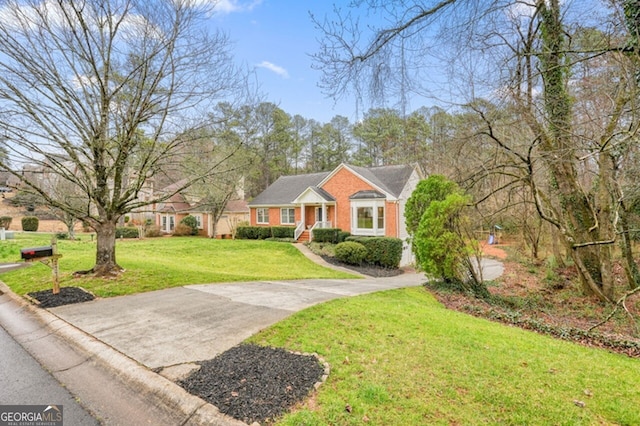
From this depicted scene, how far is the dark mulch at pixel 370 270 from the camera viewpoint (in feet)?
51.6

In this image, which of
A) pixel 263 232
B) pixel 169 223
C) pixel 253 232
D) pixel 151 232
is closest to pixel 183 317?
pixel 263 232

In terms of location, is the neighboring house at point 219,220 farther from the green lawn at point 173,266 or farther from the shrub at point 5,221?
the shrub at point 5,221

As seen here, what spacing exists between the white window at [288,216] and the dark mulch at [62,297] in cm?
1780

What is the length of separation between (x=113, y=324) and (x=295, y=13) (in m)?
5.32

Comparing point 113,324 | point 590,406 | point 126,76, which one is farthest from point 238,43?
point 590,406

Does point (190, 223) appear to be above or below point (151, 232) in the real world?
above

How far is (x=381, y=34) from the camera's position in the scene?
3.74 metres

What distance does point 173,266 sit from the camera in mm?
12234

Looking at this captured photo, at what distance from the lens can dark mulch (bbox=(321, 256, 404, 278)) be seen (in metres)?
15.7

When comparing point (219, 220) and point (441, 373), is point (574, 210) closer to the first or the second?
point (441, 373)

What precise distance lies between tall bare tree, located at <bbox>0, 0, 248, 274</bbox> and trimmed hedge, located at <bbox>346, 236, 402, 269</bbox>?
10.9m

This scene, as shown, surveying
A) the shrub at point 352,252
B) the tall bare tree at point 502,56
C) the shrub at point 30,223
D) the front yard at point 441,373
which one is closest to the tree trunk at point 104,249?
the front yard at point 441,373

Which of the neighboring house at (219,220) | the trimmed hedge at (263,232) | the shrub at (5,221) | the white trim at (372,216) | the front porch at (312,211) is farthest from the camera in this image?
the neighboring house at (219,220)

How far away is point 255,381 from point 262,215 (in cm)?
2353
